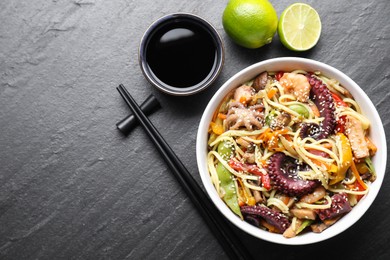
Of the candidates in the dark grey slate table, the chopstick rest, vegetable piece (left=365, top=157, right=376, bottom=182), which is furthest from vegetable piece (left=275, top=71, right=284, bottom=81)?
the chopstick rest

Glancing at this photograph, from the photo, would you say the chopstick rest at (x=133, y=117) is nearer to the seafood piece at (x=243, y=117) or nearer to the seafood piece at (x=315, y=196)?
the seafood piece at (x=243, y=117)

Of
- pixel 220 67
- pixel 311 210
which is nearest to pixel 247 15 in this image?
pixel 220 67

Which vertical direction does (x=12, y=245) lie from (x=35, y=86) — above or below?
below

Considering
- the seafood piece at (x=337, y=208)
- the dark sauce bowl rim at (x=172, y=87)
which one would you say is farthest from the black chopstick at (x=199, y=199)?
the seafood piece at (x=337, y=208)

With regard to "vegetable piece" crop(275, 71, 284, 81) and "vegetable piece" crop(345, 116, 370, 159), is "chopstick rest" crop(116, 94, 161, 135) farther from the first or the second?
"vegetable piece" crop(345, 116, 370, 159)

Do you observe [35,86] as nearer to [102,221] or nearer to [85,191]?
[85,191]

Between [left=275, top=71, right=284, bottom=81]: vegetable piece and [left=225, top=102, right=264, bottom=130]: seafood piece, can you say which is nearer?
[left=225, top=102, right=264, bottom=130]: seafood piece
